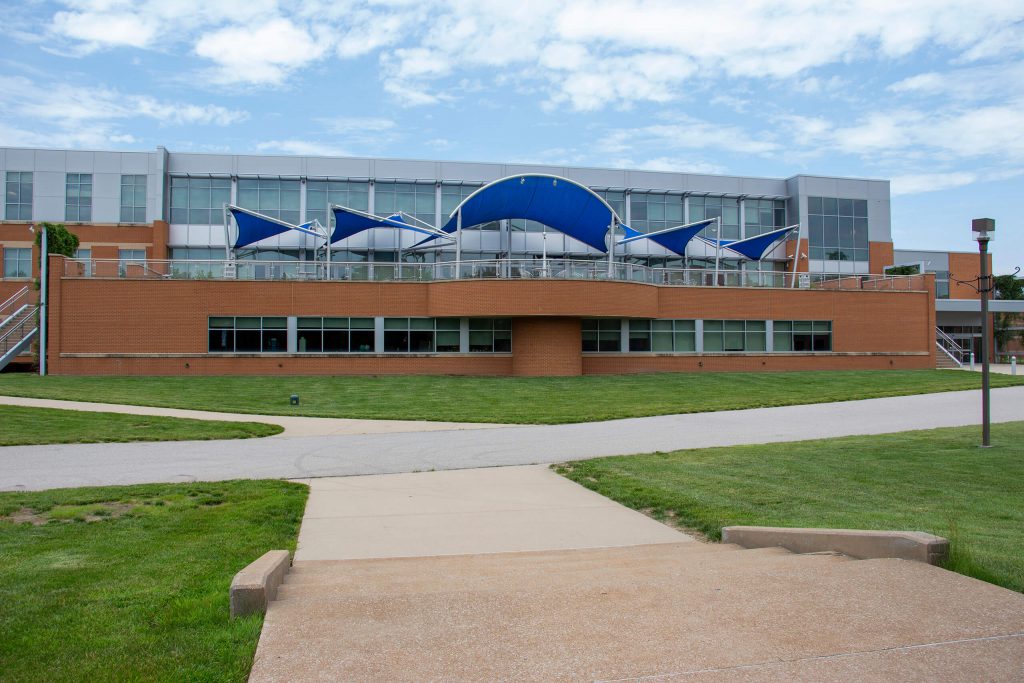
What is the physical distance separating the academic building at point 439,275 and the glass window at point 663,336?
3.1 inches

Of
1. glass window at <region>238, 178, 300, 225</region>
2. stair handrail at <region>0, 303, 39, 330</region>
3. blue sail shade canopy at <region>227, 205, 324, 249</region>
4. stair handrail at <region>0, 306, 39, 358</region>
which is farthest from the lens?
glass window at <region>238, 178, 300, 225</region>

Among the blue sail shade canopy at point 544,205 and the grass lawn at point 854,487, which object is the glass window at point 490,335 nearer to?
the blue sail shade canopy at point 544,205

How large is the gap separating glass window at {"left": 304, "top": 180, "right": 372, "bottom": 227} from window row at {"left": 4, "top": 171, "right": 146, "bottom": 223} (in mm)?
9545

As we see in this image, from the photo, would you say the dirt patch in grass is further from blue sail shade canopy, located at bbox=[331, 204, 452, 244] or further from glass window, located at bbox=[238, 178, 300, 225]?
glass window, located at bbox=[238, 178, 300, 225]

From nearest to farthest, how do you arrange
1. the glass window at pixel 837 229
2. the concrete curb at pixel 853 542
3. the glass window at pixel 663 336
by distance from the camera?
1. the concrete curb at pixel 853 542
2. the glass window at pixel 663 336
3. the glass window at pixel 837 229

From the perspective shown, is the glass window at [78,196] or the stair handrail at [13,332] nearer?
the stair handrail at [13,332]

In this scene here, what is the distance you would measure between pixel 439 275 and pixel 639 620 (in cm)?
3153

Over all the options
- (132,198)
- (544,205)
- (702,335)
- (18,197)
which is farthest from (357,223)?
(18,197)

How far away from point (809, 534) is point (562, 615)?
9.35ft

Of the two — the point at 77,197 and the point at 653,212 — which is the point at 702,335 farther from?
the point at 77,197

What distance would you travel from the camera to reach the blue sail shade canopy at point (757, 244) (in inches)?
1877

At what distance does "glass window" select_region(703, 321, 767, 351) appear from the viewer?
38688 millimetres

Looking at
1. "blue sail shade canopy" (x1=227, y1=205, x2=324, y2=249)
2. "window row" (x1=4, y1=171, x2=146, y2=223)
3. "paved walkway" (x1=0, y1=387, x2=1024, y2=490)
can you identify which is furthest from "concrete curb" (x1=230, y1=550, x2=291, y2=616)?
"window row" (x1=4, y1=171, x2=146, y2=223)

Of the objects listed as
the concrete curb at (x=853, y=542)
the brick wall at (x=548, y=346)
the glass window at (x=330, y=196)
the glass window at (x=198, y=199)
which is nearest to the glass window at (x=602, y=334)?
the brick wall at (x=548, y=346)
